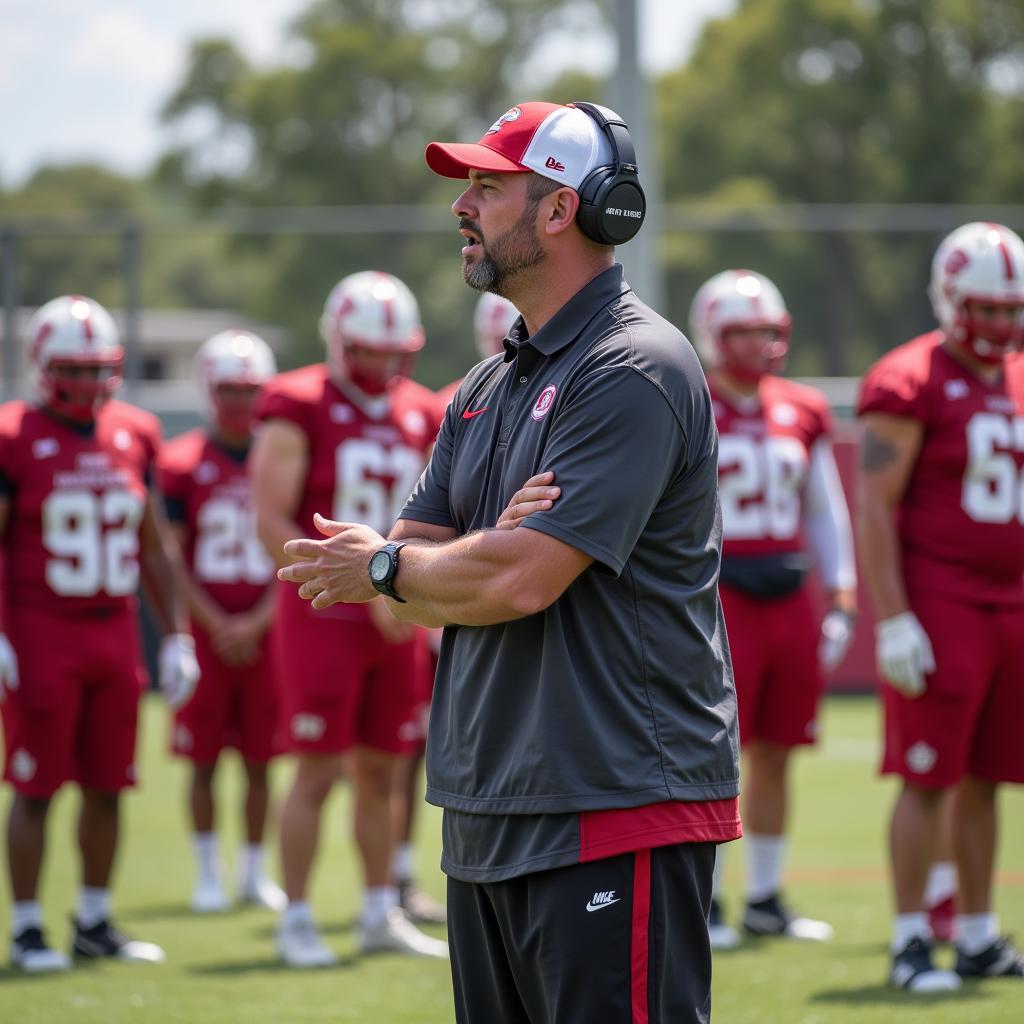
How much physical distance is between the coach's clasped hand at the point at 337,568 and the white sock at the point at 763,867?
13.0 feet

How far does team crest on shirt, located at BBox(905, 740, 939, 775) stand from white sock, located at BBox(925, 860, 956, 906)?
1127 mm

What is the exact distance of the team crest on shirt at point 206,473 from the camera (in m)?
8.82

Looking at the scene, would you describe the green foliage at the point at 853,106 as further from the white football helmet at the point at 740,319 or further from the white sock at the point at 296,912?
the white sock at the point at 296,912

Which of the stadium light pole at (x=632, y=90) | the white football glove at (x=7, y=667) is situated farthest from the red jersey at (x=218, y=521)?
the stadium light pole at (x=632, y=90)

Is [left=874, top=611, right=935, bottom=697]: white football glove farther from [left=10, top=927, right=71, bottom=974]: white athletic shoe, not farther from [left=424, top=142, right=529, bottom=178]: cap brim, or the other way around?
[left=10, top=927, right=71, bottom=974]: white athletic shoe

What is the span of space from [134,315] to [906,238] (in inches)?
297

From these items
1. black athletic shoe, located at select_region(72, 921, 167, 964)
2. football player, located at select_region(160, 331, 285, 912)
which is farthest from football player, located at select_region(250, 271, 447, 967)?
football player, located at select_region(160, 331, 285, 912)

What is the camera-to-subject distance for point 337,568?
3541 mm

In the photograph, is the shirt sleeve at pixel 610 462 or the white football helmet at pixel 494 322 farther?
the white football helmet at pixel 494 322

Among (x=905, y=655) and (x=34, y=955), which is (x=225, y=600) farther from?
(x=905, y=655)

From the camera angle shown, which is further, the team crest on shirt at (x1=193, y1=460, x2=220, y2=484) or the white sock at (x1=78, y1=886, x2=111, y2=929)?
the team crest on shirt at (x1=193, y1=460, x2=220, y2=484)

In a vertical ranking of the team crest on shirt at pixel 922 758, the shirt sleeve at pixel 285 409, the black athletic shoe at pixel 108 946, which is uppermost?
the shirt sleeve at pixel 285 409

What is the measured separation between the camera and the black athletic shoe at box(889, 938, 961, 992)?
582 cm

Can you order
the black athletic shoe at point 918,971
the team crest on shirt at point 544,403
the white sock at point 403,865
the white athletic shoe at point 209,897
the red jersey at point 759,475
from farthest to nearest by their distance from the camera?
1. the white athletic shoe at point 209,897
2. the white sock at point 403,865
3. the red jersey at point 759,475
4. the black athletic shoe at point 918,971
5. the team crest on shirt at point 544,403
